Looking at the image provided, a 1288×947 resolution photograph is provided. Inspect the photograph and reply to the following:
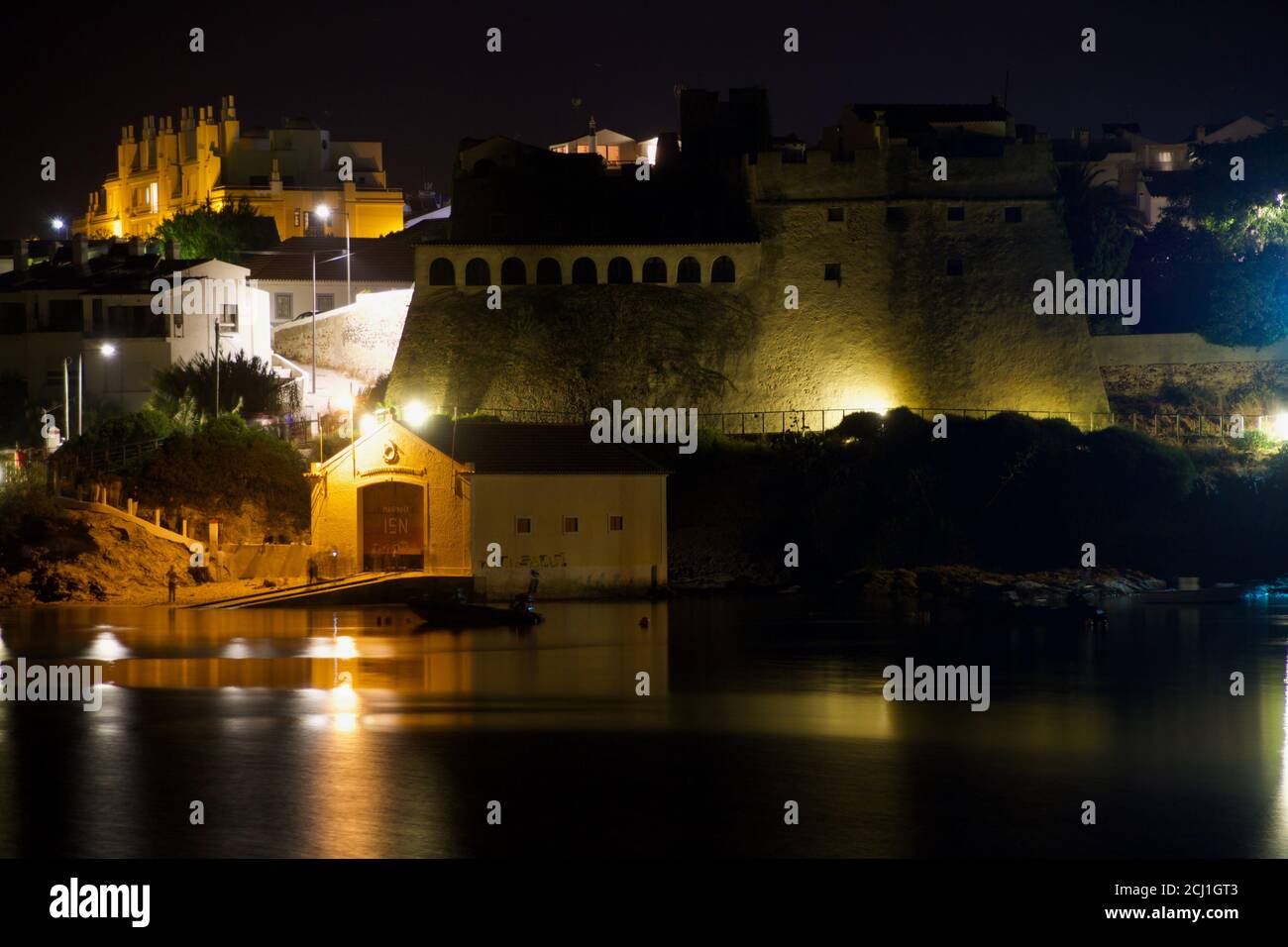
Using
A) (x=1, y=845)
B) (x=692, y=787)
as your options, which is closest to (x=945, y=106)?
(x=692, y=787)

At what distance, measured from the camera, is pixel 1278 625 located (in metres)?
50.0

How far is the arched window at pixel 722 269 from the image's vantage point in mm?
63406

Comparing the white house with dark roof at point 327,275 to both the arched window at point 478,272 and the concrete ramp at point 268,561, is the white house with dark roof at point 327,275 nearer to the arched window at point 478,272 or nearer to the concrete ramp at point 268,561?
the arched window at point 478,272

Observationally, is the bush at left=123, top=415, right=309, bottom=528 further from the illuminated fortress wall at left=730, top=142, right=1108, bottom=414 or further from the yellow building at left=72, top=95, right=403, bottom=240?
the yellow building at left=72, top=95, right=403, bottom=240

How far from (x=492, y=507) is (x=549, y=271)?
14895 mm

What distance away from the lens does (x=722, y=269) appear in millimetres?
63469

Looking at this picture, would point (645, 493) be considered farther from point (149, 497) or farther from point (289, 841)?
point (289, 841)

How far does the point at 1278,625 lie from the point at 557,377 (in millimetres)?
22280

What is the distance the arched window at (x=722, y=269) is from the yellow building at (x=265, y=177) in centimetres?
3729

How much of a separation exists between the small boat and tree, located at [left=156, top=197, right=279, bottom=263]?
37036 mm

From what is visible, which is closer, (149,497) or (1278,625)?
(1278,625)

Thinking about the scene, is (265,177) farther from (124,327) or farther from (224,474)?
(224,474)

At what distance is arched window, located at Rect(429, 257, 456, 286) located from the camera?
6269 cm

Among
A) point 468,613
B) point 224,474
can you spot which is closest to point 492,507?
point 468,613
